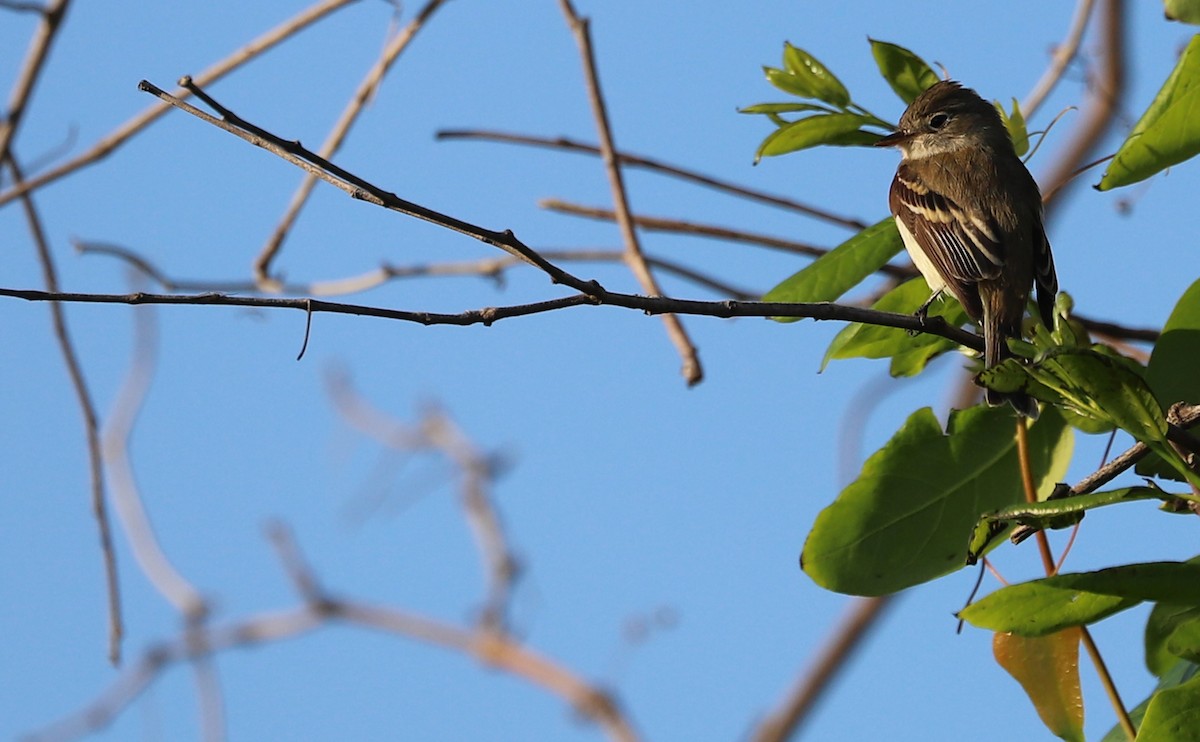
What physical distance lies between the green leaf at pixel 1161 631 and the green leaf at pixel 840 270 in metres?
0.81

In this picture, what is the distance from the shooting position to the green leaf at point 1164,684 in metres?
2.30

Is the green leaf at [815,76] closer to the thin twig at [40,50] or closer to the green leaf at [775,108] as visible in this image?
the green leaf at [775,108]

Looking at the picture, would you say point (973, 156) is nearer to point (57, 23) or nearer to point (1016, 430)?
point (1016, 430)

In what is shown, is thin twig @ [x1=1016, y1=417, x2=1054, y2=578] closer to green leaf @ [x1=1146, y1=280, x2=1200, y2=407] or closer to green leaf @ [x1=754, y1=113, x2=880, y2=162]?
green leaf @ [x1=1146, y1=280, x2=1200, y2=407]

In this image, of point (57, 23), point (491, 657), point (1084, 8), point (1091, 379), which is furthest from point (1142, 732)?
point (491, 657)

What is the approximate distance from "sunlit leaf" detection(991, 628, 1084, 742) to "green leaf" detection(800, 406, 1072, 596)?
191 mm

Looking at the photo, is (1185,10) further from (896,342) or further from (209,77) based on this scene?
(209,77)

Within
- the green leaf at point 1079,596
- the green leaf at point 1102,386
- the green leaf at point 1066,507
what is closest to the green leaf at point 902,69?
the green leaf at point 1102,386

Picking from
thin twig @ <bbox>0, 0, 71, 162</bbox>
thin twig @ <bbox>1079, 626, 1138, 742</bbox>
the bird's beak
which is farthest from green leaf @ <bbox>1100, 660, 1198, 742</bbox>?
thin twig @ <bbox>0, 0, 71, 162</bbox>

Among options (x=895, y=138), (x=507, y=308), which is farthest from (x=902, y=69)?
(x=507, y=308)

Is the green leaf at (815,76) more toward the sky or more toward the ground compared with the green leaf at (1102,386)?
more toward the sky

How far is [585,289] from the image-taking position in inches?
69.7

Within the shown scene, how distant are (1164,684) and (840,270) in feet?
3.11

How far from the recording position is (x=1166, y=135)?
2258 mm
